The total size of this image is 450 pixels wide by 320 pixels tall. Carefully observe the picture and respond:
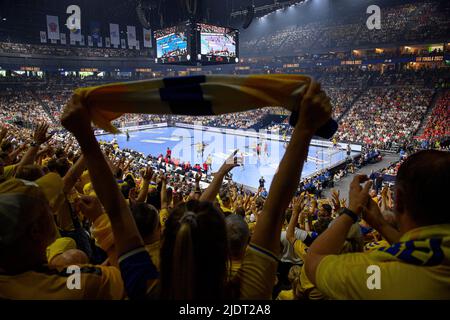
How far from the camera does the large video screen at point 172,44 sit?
20.0 metres

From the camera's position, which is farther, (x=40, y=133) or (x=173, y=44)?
(x=173, y=44)

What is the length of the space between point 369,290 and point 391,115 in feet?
106

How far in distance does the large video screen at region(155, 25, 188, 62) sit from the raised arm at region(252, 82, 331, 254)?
19583 millimetres

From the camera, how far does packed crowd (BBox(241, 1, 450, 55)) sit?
3366 centimetres

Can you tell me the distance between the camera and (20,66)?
134ft

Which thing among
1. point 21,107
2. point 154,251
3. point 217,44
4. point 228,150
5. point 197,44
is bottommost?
point 228,150

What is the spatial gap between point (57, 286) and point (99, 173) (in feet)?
1.73

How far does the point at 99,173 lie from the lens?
1.61 meters

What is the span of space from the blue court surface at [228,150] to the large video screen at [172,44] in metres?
6.25

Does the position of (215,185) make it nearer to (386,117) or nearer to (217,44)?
(217,44)

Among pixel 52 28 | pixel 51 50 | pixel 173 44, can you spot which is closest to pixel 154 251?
pixel 173 44

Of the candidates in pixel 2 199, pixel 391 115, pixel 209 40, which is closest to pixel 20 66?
pixel 209 40

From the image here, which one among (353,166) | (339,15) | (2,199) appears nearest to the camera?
(2,199)
